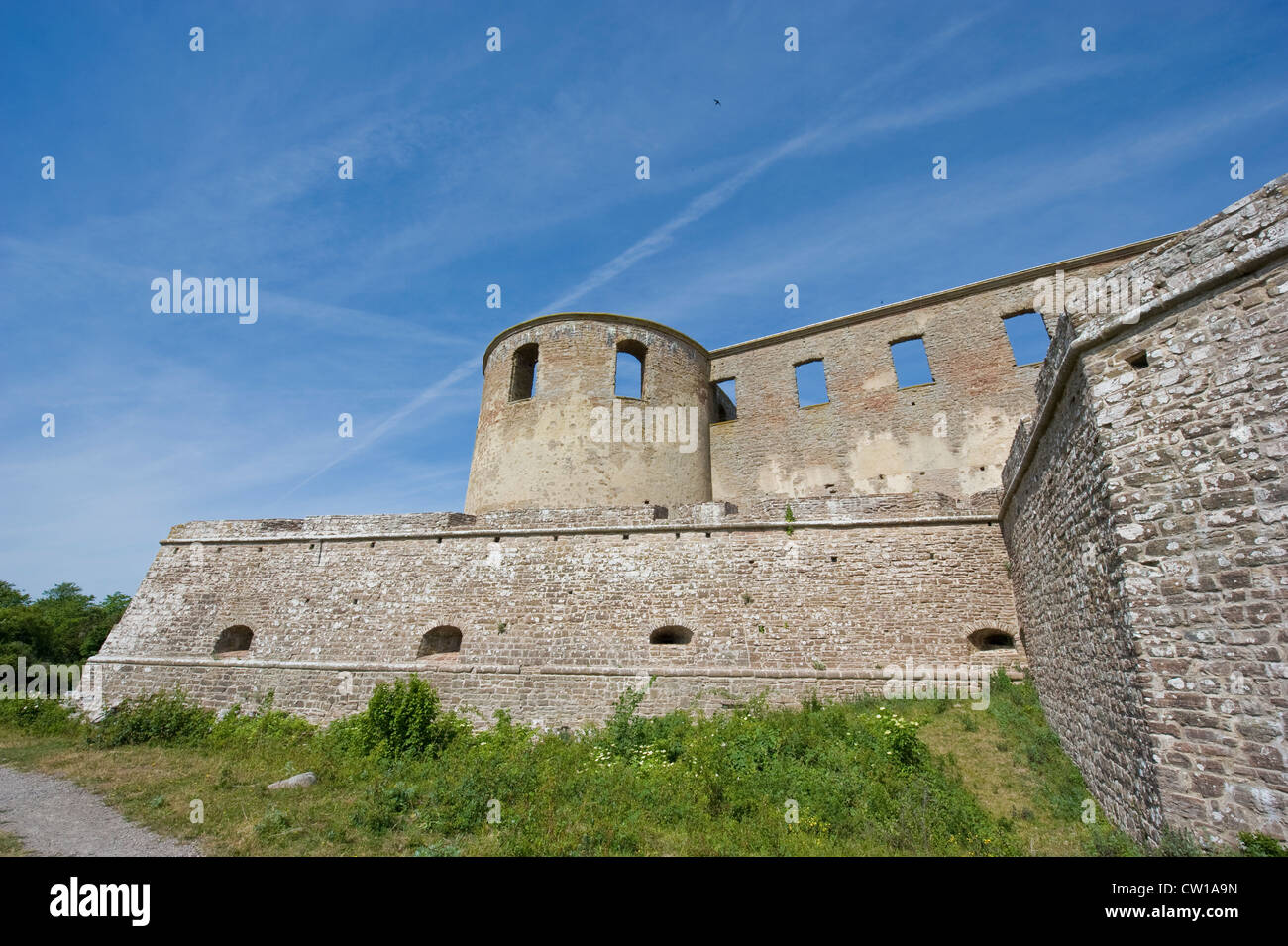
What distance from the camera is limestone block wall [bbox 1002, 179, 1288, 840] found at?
12.5ft

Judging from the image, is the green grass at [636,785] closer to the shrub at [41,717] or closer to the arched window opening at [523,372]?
the shrub at [41,717]

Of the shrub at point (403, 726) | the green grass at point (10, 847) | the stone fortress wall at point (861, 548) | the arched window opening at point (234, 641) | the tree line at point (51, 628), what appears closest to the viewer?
the stone fortress wall at point (861, 548)

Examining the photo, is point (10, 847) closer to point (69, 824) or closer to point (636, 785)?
point (69, 824)

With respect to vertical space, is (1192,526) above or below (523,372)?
below

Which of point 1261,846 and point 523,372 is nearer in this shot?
point 1261,846

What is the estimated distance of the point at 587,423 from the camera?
13.5 metres

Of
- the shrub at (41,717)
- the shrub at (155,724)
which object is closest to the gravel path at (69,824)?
the shrub at (155,724)

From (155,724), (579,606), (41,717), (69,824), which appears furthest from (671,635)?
(41,717)

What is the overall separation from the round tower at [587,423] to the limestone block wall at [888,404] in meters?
1.61

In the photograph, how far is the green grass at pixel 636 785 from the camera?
5352 millimetres

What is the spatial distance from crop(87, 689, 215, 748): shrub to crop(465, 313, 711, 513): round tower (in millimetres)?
6827

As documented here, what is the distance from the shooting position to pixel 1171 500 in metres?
4.34

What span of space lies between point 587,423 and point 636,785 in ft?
27.9
